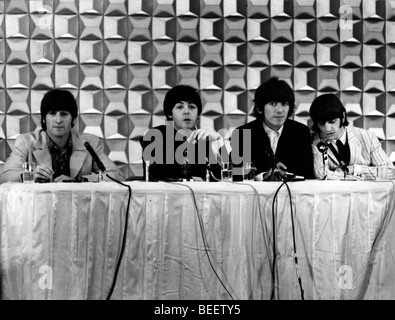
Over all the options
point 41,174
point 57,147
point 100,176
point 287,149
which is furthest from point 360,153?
point 41,174

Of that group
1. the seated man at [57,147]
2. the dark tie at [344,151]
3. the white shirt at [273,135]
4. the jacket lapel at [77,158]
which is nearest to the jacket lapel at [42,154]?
Result: the seated man at [57,147]

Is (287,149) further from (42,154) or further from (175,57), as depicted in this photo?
(42,154)

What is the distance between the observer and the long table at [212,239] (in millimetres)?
3529

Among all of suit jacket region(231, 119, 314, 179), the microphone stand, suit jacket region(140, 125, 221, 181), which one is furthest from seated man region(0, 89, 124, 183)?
suit jacket region(231, 119, 314, 179)

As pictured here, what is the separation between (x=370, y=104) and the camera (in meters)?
5.86

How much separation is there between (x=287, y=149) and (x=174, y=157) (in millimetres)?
826

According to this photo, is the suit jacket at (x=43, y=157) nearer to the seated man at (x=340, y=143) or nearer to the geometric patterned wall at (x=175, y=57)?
the geometric patterned wall at (x=175, y=57)

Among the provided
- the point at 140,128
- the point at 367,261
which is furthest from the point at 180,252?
the point at 140,128

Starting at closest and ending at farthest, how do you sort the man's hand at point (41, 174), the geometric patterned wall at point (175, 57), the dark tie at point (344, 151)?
1. the man's hand at point (41, 174)
2. the dark tie at point (344, 151)
3. the geometric patterned wall at point (175, 57)

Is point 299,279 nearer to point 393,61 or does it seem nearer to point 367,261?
point 367,261

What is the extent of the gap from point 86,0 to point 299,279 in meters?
3.22

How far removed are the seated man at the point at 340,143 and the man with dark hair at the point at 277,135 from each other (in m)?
0.13

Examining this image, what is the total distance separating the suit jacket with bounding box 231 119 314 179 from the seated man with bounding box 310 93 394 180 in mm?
105

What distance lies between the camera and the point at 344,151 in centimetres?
496
